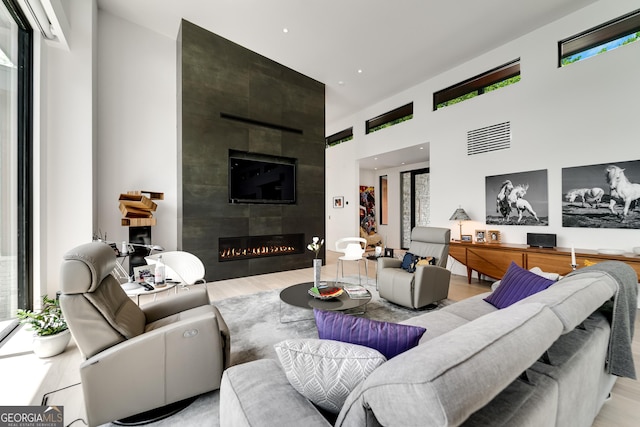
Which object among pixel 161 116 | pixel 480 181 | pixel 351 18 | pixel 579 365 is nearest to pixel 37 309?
pixel 161 116

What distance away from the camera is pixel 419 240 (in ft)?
12.9

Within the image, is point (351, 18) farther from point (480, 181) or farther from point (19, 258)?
point (19, 258)

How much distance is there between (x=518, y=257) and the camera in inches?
153

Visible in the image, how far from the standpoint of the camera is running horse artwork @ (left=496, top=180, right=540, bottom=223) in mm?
4238

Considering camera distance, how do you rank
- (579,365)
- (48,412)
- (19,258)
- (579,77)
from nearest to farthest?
1. (579,365)
2. (48,412)
3. (19,258)
4. (579,77)

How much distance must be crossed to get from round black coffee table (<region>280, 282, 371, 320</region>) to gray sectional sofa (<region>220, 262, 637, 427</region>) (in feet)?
4.59

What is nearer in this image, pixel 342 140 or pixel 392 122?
pixel 392 122

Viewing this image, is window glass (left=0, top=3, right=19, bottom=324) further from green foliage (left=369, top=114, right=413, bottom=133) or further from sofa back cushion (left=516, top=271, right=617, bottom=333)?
green foliage (left=369, top=114, right=413, bottom=133)

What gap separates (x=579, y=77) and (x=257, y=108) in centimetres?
508

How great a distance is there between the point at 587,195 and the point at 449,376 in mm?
4630

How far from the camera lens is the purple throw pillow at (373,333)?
3.08 ft

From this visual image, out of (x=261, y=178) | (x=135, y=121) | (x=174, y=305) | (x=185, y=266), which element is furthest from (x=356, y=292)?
(x=135, y=121)

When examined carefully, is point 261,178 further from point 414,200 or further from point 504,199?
point 414,200

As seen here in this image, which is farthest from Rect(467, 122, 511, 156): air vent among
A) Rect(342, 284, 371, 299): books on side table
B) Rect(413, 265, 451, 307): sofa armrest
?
Rect(342, 284, 371, 299): books on side table
